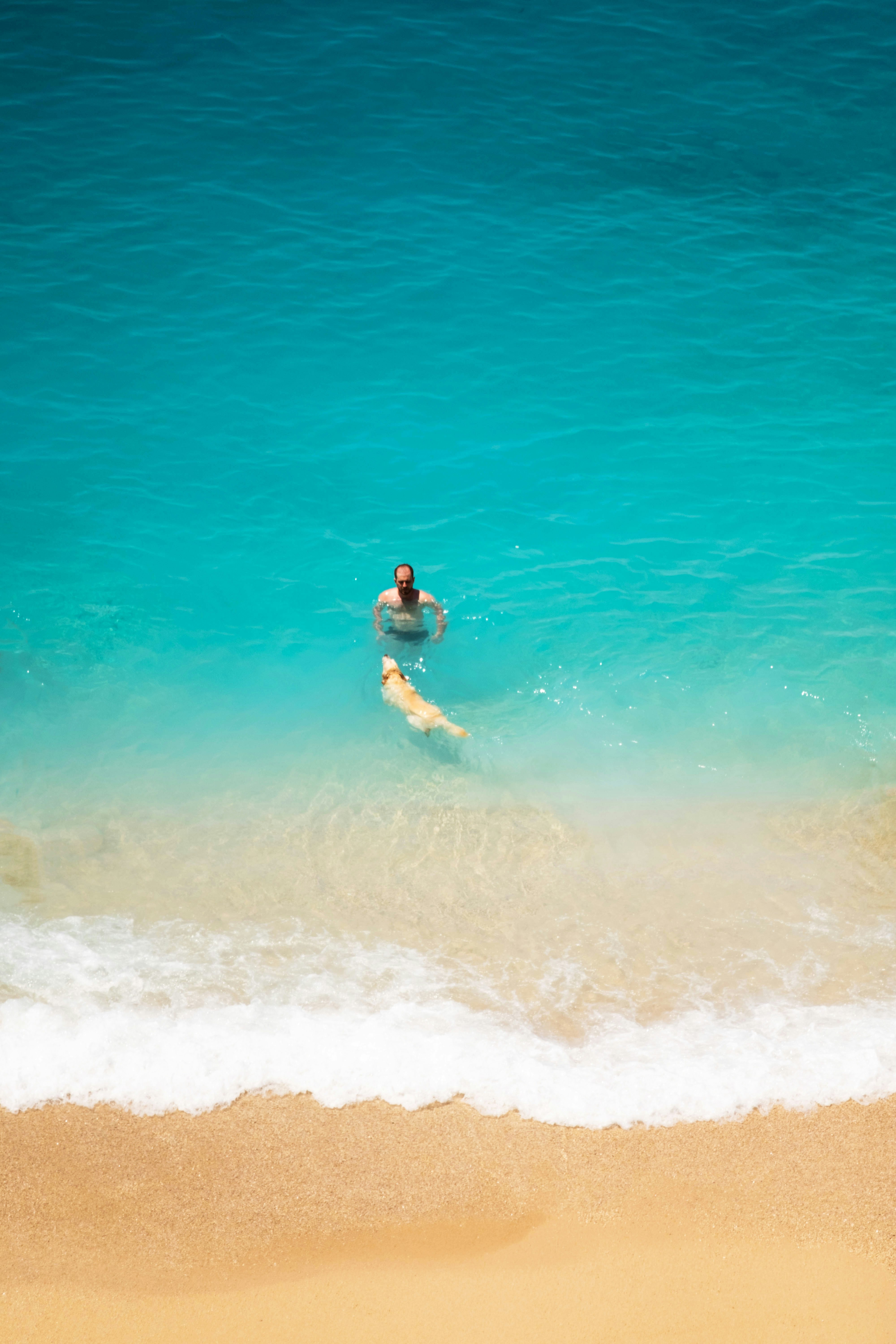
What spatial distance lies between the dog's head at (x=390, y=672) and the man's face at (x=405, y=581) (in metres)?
0.87

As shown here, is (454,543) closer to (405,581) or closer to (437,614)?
(437,614)

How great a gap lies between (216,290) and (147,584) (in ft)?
18.6

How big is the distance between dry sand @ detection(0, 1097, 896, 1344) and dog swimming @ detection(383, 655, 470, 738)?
11.4 feet

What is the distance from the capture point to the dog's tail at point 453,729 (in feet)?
27.0

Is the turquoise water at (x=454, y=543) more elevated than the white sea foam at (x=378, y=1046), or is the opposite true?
the turquoise water at (x=454, y=543)

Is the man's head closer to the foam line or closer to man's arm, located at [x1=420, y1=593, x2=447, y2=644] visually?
man's arm, located at [x1=420, y1=593, x2=447, y2=644]

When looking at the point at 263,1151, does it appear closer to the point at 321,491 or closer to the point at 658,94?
the point at 321,491

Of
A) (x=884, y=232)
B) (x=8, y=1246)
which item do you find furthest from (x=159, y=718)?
(x=884, y=232)

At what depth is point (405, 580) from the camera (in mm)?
9133

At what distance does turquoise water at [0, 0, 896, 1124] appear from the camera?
6.24 meters

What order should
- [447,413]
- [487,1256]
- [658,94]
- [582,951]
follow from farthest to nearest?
1. [658,94]
2. [447,413]
3. [582,951]
4. [487,1256]

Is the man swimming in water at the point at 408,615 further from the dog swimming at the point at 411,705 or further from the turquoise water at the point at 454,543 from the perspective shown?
the dog swimming at the point at 411,705

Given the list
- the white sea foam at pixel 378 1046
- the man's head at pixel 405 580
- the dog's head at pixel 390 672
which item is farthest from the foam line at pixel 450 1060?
the man's head at pixel 405 580

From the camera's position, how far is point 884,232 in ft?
49.1
